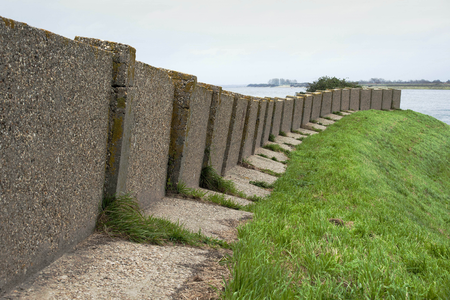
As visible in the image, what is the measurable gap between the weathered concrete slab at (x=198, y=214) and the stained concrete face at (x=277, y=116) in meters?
9.13

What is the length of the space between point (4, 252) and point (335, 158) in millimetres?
10003

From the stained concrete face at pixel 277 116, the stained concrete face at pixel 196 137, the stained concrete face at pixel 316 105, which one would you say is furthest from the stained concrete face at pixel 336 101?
the stained concrete face at pixel 196 137

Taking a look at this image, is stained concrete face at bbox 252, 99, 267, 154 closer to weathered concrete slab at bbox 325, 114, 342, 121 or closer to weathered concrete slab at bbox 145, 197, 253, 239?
weathered concrete slab at bbox 145, 197, 253, 239

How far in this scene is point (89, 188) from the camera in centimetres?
326

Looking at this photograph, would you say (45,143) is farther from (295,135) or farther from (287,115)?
(295,135)

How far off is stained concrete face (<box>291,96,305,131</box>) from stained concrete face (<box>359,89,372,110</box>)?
881cm

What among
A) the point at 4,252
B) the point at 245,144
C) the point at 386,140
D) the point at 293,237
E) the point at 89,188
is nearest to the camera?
the point at 4,252

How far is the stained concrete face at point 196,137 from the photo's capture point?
5.78 metres

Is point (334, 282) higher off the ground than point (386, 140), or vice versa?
point (386, 140)

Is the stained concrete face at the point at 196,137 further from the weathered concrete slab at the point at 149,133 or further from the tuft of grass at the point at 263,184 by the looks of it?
the tuft of grass at the point at 263,184

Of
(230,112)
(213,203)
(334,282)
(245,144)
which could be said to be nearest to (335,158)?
(245,144)

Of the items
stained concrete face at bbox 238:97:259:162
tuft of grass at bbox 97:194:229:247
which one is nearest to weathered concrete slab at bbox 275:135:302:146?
stained concrete face at bbox 238:97:259:162

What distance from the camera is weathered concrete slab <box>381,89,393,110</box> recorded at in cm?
2757

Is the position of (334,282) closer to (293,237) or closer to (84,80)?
(293,237)
